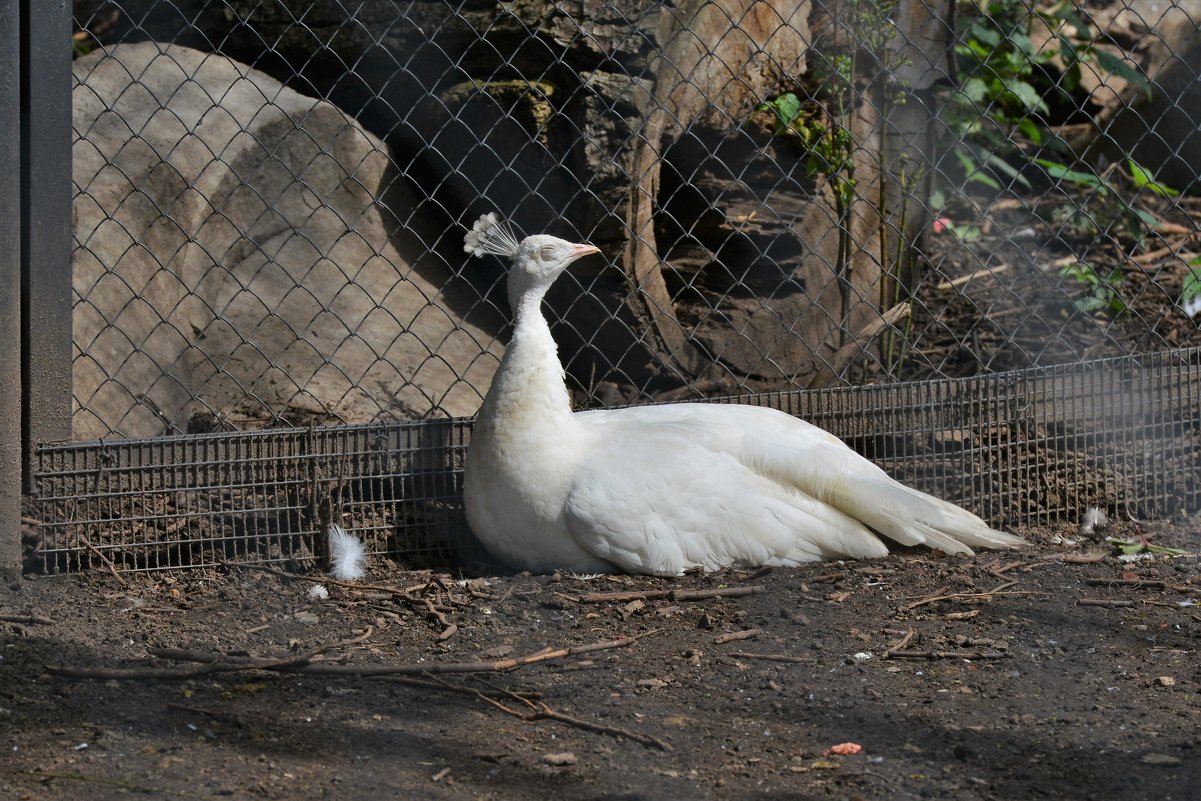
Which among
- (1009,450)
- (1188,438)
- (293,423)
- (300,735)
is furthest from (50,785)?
(1188,438)

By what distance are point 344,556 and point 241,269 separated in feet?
3.96

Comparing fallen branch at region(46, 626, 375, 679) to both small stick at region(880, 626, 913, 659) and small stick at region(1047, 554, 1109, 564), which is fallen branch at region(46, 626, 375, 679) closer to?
small stick at region(880, 626, 913, 659)

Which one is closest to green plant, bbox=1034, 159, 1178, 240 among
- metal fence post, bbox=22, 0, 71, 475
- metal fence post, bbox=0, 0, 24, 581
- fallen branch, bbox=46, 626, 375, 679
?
fallen branch, bbox=46, 626, 375, 679

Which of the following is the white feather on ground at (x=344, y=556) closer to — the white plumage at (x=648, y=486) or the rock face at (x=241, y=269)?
the white plumage at (x=648, y=486)

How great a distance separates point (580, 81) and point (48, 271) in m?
1.75

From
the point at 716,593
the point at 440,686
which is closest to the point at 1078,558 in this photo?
the point at 716,593

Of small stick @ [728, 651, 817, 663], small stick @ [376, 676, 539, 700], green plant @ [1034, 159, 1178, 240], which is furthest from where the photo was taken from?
green plant @ [1034, 159, 1178, 240]

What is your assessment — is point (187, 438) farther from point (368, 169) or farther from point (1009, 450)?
point (1009, 450)

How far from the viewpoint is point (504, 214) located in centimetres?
463

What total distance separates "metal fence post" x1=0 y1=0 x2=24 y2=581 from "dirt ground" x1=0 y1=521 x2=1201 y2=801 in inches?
6.8

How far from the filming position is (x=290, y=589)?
143 inches

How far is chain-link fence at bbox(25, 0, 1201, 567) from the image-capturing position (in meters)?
4.13

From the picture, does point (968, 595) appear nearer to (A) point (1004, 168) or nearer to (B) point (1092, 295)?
(B) point (1092, 295)

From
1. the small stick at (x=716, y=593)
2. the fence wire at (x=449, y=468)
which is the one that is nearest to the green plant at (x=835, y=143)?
the fence wire at (x=449, y=468)
